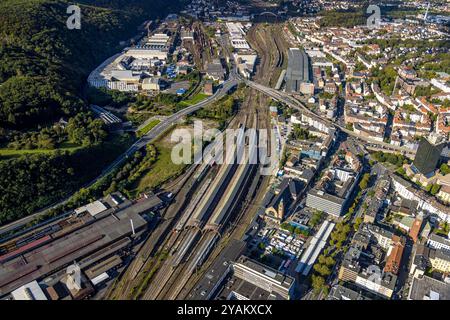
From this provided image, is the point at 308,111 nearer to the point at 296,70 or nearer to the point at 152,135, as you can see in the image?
the point at 296,70

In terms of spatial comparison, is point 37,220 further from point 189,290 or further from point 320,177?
point 320,177

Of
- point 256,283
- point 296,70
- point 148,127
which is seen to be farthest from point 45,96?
point 296,70

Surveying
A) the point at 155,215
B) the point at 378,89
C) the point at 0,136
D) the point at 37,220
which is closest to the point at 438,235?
the point at 155,215

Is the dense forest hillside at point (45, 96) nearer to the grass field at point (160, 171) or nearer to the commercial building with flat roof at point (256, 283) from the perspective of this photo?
the grass field at point (160, 171)

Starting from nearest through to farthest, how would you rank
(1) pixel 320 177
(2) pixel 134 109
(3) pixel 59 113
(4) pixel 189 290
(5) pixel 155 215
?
(4) pixel 189 290, (5) pixel 155 215, (1) pixel 320 177, (3) pixel 59 113, (2) pixel 134 109

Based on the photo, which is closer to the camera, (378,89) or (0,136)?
(0,136)

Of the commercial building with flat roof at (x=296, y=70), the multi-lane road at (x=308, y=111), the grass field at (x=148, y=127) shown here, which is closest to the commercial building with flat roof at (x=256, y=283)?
the grass field at (x=148, y=127)
